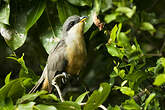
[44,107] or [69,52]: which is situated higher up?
[69,52]

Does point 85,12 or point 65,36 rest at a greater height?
point 85,12

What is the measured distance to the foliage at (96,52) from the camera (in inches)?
87.4

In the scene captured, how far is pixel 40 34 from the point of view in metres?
3.58

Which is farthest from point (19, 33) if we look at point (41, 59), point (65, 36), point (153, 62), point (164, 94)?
point (164, 94)

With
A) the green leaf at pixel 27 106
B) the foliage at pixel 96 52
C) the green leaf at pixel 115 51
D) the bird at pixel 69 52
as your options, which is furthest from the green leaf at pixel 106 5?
the green leaf at pixel 27 106

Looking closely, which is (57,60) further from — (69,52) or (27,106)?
(27,106)

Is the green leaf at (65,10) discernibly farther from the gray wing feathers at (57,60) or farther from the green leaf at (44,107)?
the green leaf at (44,107)

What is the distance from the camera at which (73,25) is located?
3.39m

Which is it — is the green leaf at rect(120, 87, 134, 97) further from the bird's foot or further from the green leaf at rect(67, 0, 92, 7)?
the green leaf at rect(67, 0, 92, 7)

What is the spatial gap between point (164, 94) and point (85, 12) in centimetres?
157

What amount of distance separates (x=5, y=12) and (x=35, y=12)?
14.2 inches

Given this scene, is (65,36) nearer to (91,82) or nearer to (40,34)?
(40,34)

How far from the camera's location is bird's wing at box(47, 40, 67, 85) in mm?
3276

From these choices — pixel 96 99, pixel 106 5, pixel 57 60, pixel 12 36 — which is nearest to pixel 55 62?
pixel 57 60
